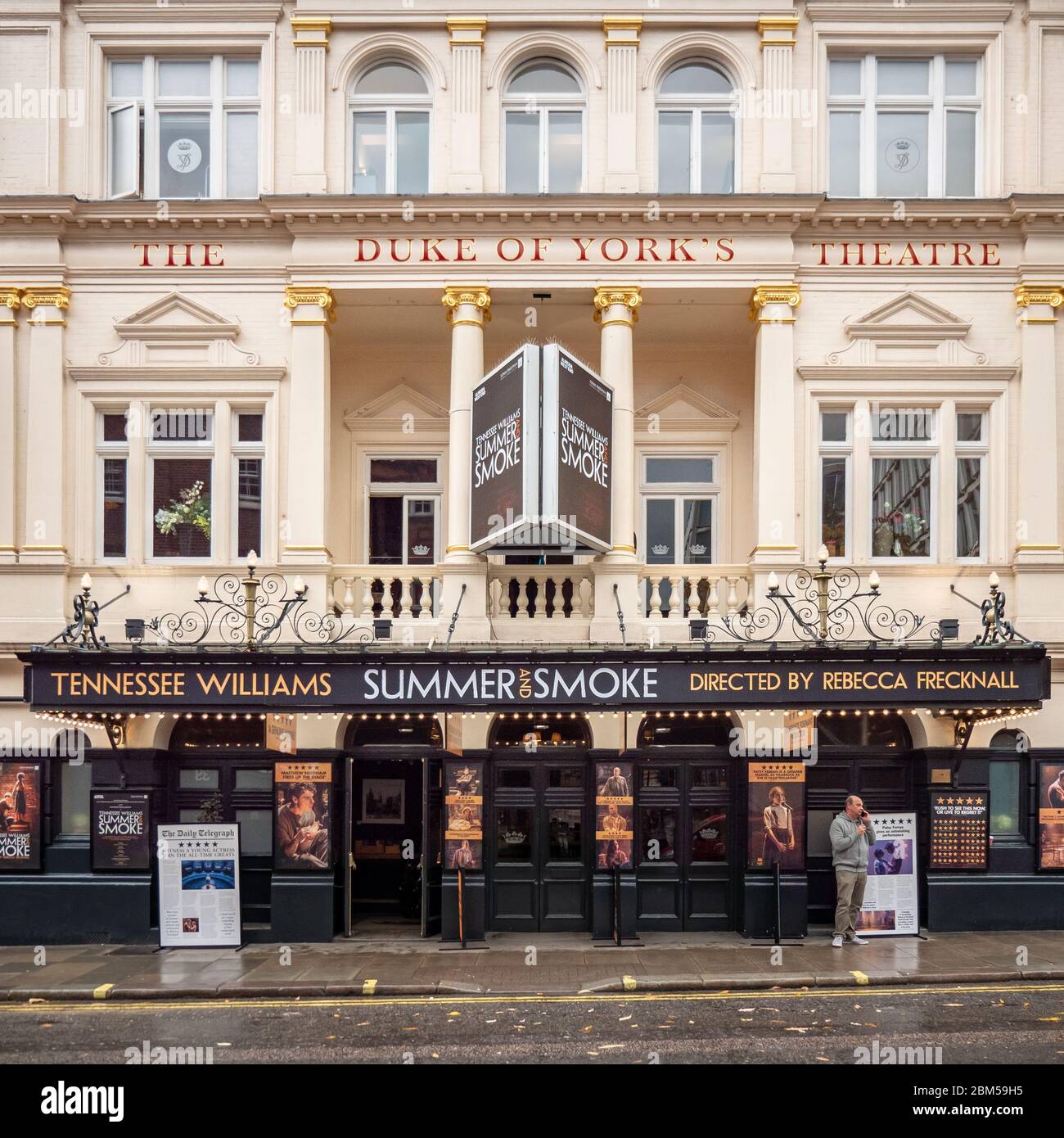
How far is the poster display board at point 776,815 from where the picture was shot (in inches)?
604

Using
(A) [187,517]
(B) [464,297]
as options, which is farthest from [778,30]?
(A) [187,517]

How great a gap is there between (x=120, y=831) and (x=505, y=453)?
732cm

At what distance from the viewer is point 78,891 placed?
50.4 feet

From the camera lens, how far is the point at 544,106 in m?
16.8

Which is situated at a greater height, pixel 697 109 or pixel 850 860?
pixel 697 109

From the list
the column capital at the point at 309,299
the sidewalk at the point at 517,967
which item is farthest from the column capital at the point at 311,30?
the sidewalk at the point at 517,967

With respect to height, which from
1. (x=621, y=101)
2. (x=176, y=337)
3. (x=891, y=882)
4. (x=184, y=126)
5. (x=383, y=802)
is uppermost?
(x=621, y=101)

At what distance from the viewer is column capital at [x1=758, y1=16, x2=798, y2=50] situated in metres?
16.4

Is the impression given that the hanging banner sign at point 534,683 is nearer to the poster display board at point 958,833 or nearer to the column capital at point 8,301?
the poster display board at point 958,833

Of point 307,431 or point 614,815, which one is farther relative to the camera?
point 307,431

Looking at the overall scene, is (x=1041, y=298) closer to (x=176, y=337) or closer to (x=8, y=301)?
(x=176, y=337)

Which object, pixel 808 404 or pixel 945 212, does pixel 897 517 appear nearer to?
pixel 808 404

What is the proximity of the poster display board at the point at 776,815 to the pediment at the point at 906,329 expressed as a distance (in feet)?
19.5

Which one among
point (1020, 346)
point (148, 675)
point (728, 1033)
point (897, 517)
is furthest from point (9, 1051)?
point (1020, 346)
